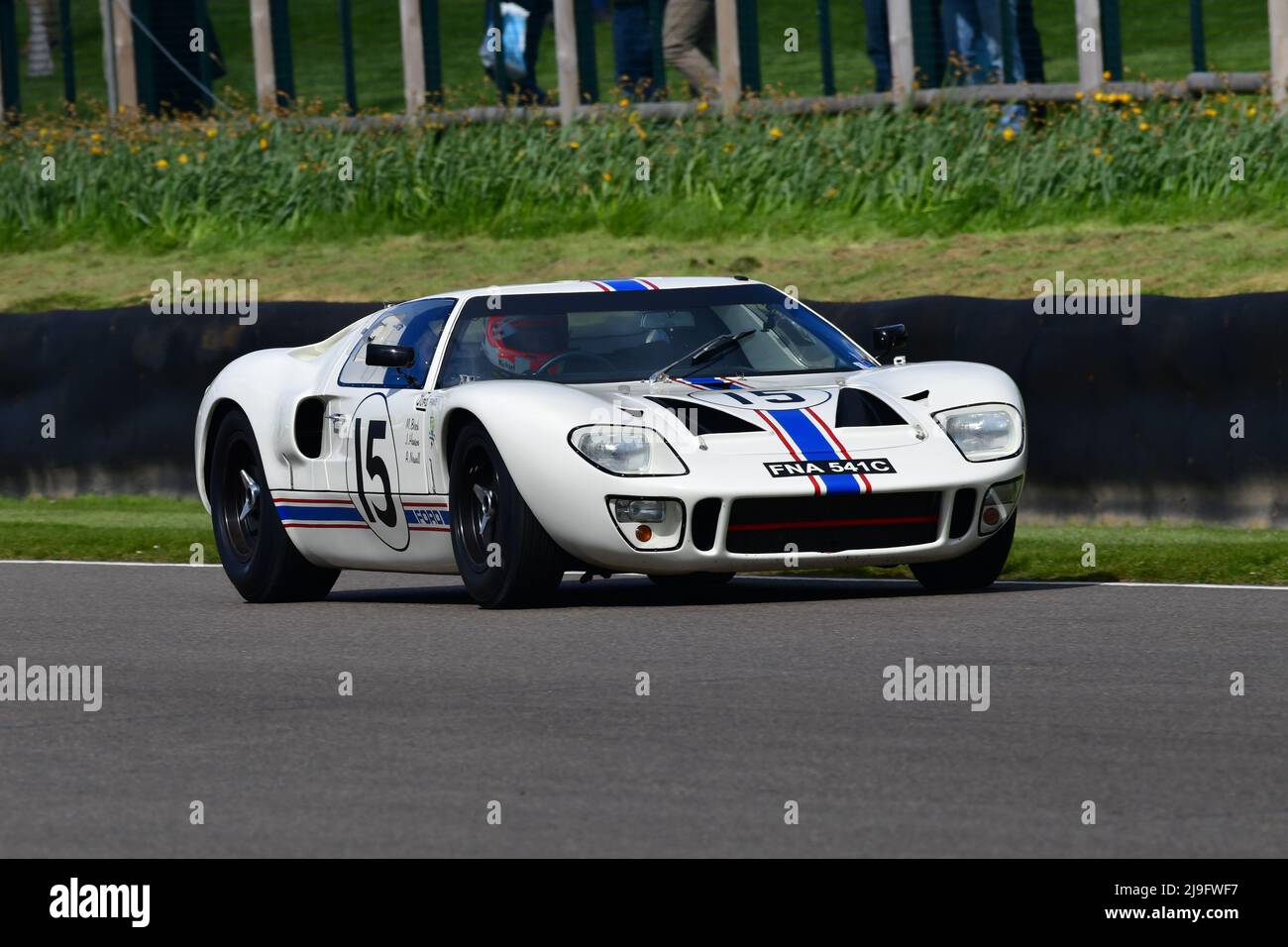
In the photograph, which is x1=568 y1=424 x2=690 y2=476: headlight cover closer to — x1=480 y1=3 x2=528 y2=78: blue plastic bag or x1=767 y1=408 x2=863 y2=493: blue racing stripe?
x1=767 y1=408 x2=863 y2=493: blue racing stripe

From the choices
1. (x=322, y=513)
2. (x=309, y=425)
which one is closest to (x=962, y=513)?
(x=322, y=513)

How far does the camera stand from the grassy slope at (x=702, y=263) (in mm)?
17844

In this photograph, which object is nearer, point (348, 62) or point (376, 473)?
point (376, 473)

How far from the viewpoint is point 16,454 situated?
17.6 metres

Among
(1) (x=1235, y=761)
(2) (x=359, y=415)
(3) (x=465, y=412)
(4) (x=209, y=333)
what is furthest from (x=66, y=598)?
(1) (x=1235, y=761)

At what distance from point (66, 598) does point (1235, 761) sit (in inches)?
260

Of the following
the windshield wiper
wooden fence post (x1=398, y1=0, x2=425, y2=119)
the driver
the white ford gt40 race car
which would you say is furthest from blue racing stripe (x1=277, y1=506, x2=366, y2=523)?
wooden fence post (x1=398, y1=0, x2=425, y2=119)

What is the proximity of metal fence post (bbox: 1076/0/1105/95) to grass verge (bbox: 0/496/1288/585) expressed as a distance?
7.86 m

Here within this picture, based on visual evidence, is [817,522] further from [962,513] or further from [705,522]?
[962,513]

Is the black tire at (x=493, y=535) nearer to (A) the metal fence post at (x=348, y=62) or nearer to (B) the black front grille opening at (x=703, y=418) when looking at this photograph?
(B) the black front grille opening at (x=703, y=418)

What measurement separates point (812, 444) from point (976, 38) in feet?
40.0

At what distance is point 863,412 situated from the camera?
10.3 meters

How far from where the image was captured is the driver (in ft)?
35.5
